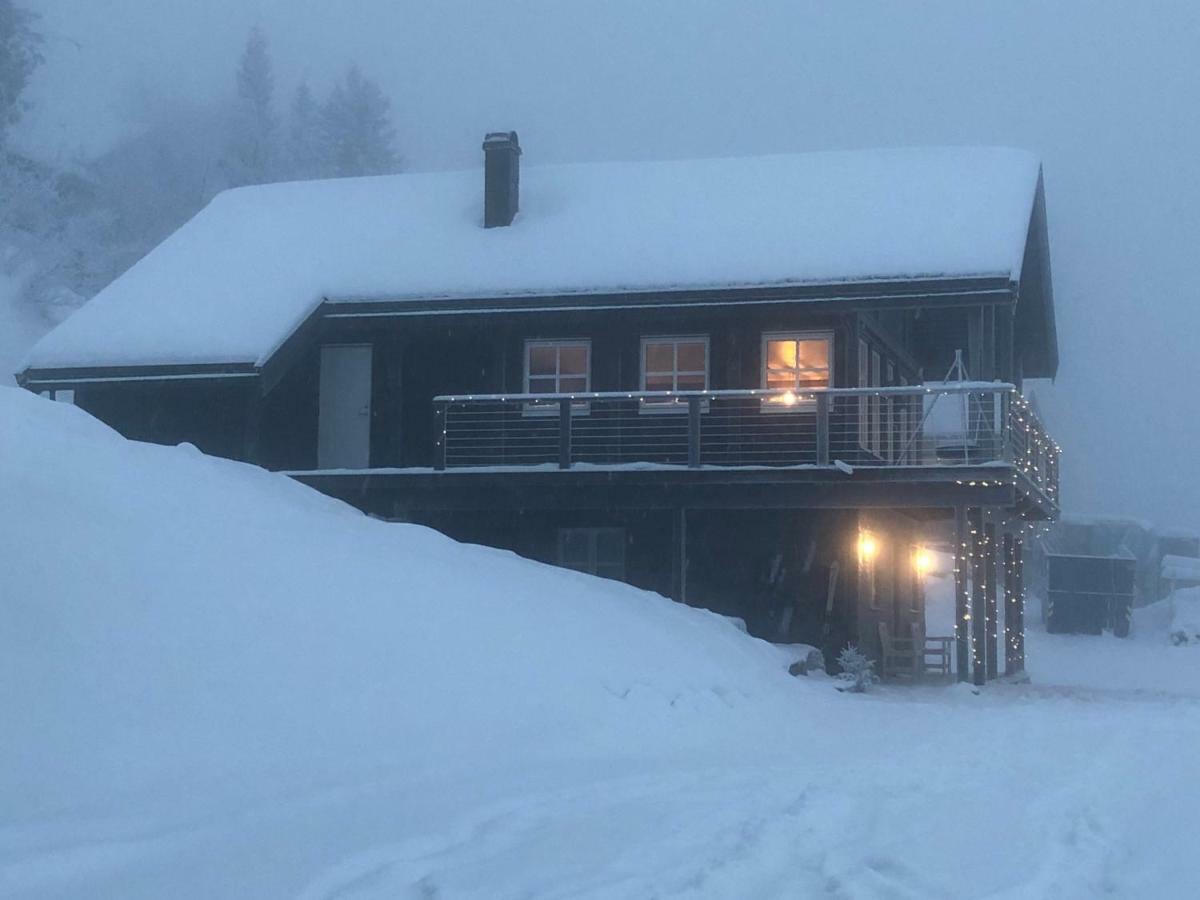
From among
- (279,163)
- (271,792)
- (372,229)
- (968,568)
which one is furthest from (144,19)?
(271,792)

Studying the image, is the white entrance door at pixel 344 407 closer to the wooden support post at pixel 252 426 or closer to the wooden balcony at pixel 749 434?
the wooden support post at pixel 252 426

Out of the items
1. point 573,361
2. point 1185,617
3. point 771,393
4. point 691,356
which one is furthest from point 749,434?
point 1185,617

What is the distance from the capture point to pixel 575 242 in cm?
2228

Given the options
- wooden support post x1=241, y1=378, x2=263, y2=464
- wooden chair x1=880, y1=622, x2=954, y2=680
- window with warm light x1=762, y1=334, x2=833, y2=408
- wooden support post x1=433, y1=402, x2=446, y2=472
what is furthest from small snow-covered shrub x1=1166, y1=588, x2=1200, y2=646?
wooden support post x1=241, y1=378, x2=263, y2=464

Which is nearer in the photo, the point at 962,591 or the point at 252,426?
the point at 962,591

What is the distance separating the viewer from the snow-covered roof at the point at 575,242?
67.3 feet

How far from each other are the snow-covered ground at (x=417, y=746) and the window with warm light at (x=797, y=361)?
764cm

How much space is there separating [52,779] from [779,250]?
15530 mm

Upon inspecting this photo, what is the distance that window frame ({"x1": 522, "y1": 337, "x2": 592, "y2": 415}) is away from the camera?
21.7m

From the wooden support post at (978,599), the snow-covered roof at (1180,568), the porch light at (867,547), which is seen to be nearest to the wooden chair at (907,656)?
the porch light at (867,547)

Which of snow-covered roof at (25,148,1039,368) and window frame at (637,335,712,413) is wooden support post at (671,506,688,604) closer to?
window frame at (637,335,712,413)

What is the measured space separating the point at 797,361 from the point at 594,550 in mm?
4198

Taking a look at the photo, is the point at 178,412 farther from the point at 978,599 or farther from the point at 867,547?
the point at 978,599

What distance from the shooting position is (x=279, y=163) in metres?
68.8
